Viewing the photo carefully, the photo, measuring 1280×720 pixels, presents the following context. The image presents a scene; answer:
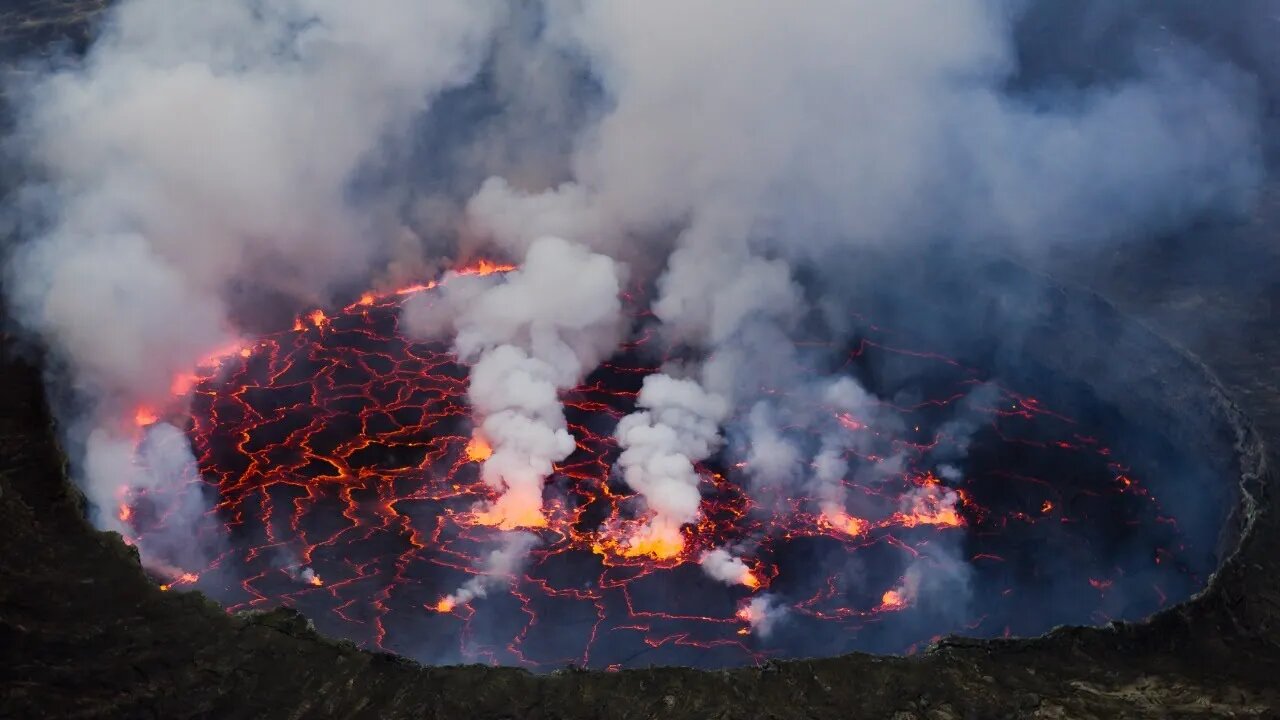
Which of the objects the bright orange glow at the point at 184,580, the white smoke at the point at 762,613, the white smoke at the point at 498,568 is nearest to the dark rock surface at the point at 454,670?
the bright orange glow at the point at 184,580

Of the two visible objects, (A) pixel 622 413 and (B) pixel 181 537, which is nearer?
(B) pixel 181 537

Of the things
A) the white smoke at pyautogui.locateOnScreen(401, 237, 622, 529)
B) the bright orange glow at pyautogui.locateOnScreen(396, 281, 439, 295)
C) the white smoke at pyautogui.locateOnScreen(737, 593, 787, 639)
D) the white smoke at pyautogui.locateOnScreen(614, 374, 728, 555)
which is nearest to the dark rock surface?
the white smoke at pyautogui.locateOnScreen(737, 593, 787, 639)

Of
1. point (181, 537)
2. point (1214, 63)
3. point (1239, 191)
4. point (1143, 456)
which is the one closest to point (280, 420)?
point (181, 537)

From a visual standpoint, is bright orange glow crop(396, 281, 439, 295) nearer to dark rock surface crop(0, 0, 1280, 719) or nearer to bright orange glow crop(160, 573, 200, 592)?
bright orange glow crop(160, 573, 200, 592)

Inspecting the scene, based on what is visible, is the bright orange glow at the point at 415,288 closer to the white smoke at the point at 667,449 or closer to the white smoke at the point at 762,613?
the white smoke at the point at 667,449

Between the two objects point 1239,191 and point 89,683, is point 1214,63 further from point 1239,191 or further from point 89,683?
point 89,683

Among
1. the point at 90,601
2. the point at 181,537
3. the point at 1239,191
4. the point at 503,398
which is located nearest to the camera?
the point at 90,601
